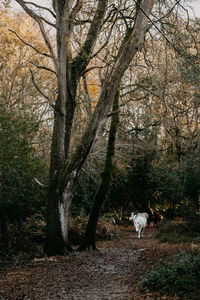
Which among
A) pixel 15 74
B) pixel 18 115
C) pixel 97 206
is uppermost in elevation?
pixel 15 74

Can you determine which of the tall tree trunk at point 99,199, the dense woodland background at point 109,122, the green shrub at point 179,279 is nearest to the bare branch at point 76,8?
the dense woodland background at point 109,122

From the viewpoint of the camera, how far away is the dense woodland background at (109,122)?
963 cm

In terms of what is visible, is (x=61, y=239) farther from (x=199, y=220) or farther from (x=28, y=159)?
(x=199, y=220)

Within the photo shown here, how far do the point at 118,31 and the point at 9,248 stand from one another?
7.38 m

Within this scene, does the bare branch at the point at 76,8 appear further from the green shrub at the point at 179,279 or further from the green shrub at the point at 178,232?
the green shrub at the point at 178,232

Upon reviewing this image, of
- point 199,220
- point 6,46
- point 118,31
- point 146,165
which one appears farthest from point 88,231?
point 6,46

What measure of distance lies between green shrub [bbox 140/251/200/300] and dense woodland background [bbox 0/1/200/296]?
3596 millimetres

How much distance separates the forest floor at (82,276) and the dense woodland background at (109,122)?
76.8 inches

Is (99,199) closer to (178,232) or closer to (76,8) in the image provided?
(178,232)

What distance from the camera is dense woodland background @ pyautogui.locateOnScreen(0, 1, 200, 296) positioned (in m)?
9.63

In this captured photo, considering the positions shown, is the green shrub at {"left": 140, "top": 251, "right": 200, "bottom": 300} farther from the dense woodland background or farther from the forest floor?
the dense woodland background

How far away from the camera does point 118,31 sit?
1025 centimetres

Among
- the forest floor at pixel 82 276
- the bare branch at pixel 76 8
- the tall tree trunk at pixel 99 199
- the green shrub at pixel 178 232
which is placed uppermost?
the bare branch at pixel 76 8

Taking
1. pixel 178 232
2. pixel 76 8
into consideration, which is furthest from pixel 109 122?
pixel 76 8
